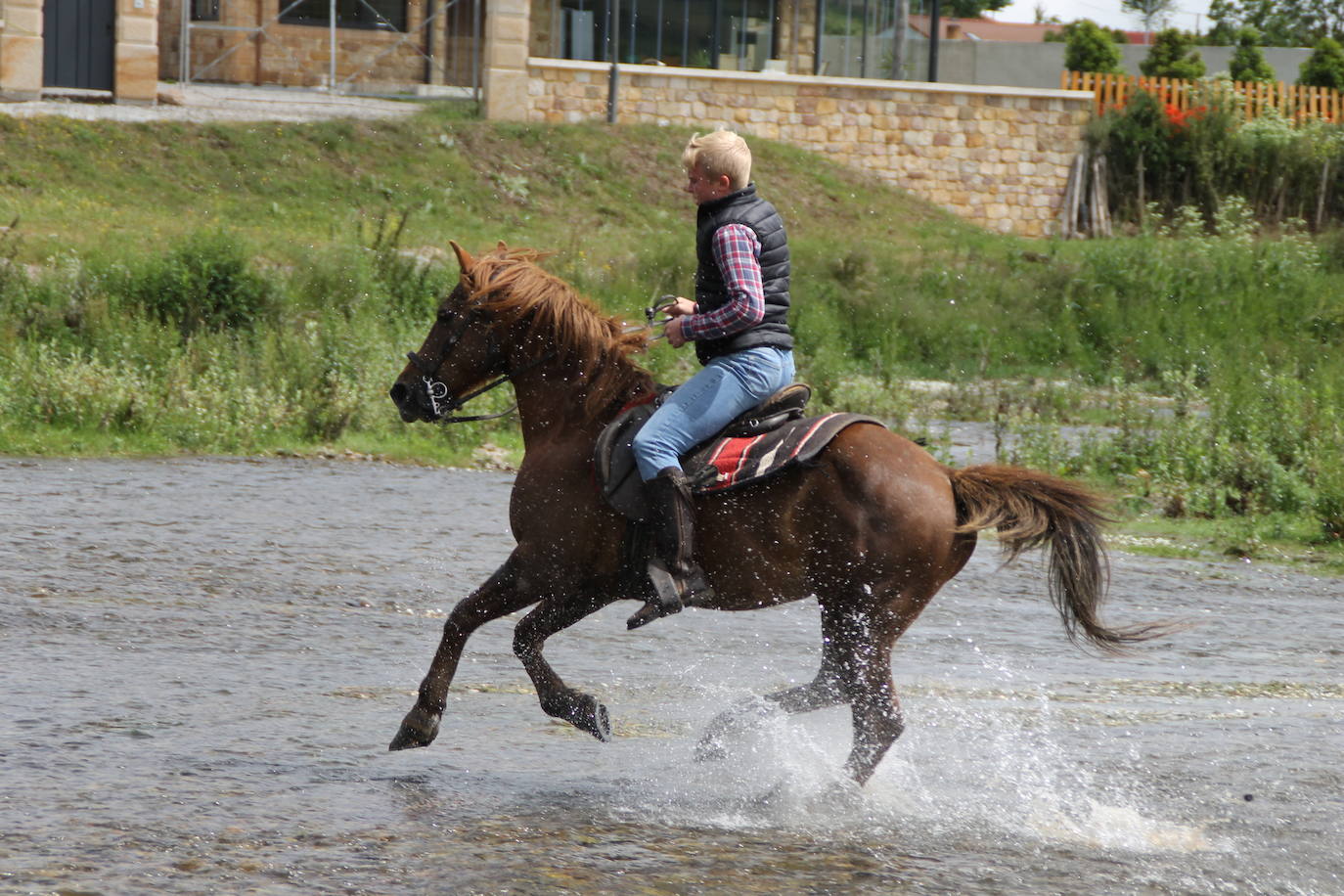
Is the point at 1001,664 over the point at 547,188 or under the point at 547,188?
under

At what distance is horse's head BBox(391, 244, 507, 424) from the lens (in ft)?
23.2

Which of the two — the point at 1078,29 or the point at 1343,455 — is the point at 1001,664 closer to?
the point at 1343,455

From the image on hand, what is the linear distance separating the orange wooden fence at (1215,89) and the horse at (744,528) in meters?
34.5

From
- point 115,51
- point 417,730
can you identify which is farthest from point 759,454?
point 115,51

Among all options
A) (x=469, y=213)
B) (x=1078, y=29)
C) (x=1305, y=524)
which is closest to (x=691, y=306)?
(x=1305, y=524)

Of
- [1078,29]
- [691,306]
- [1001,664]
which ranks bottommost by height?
[1001,664]

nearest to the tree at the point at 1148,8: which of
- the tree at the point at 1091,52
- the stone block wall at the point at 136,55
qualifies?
the tree at the point at 1091,52

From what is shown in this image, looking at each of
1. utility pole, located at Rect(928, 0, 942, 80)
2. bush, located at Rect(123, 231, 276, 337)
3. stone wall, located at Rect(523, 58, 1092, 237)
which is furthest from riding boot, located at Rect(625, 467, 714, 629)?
utility pole, located at Rect(928, 0, 942, 80)

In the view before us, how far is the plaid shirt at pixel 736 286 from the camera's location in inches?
262

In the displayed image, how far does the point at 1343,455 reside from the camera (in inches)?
559

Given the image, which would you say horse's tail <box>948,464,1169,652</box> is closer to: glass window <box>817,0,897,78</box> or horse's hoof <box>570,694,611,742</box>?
horse's hoof <box>570,694,611,742</box>

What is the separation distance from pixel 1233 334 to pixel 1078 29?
31.0 m

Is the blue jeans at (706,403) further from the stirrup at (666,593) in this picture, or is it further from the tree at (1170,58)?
the tree at (1170,58)

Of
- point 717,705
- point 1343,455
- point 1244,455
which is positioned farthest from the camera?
point 1244,455
